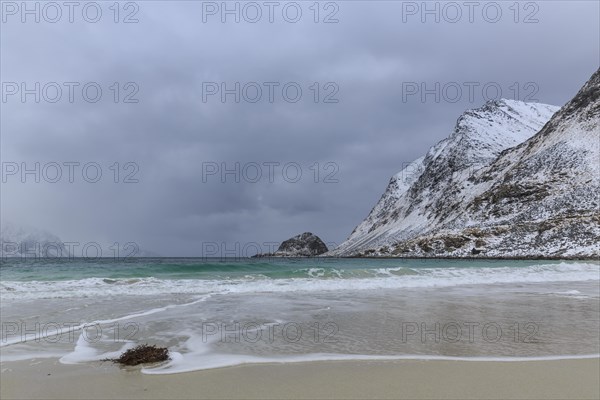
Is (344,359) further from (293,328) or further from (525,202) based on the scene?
(525,202)

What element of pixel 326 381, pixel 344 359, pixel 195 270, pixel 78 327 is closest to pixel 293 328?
pixel 344 359

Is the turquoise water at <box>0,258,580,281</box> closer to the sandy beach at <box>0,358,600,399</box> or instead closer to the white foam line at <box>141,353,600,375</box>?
the white foam line at <box>141,353,600,375</box>

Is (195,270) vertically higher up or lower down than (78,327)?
lower down

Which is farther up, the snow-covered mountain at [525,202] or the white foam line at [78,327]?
the snow-covered mountain at [525,202]

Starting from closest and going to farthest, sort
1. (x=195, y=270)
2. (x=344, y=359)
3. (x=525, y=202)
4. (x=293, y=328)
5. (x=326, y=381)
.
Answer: (x=326, y=381) → (x=344, y=359) → (x=293, y=328) → (x=195, y=270) → (x=525, y=202)

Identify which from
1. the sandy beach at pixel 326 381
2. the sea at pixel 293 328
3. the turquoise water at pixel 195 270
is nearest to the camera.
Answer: the sandy beach at pixel 326 381

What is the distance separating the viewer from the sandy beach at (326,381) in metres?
5.45

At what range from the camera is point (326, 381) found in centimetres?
604

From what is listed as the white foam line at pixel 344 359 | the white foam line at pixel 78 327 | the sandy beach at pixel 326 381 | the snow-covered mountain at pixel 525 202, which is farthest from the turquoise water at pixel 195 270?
the snow-covered mountain at pixel 525 202

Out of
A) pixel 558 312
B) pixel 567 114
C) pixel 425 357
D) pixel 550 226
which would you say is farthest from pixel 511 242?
pixel 425 357

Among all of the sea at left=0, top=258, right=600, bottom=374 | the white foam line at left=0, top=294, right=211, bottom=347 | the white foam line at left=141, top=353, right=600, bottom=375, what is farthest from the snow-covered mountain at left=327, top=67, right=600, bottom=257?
the white foam line at left=0, top=294, right=211, bottom=347

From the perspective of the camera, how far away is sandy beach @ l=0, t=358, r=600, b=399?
17.9 ft

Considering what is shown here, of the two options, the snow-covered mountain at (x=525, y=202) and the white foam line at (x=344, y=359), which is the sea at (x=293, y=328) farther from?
the snow-covered mountain at (x=525, y=202)

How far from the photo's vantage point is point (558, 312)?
12922 millimetres
